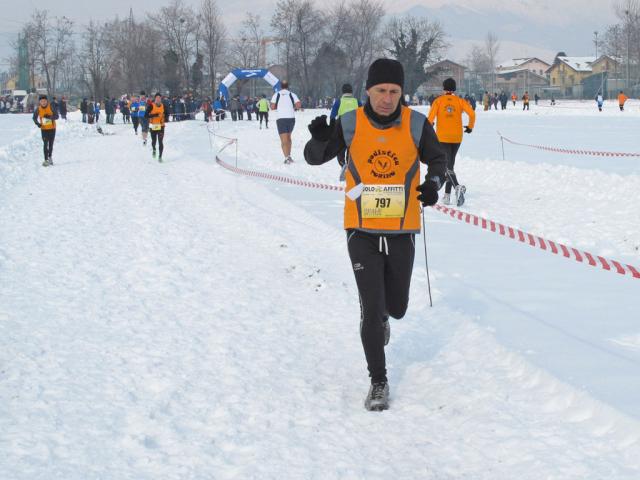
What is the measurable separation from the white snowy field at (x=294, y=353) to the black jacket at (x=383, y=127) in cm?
126

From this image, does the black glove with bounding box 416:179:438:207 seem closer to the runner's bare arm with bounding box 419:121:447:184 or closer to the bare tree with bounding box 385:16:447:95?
the runner's bare arm with bounding box 419:121:447:184

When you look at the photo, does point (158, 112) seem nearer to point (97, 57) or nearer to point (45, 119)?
point (45, 119)

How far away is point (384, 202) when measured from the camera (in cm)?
416

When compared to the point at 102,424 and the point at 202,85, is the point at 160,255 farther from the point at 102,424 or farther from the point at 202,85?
the point at 202,85

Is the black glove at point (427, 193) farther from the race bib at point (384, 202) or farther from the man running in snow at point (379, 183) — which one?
the race bib at point (384, 202)

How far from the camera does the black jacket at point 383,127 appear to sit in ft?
13.6

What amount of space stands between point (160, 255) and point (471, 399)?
464 centimetres

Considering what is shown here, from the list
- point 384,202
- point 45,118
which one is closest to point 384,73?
point 384,202

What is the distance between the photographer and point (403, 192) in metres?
4.18

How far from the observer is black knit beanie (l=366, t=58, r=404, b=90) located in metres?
4.16

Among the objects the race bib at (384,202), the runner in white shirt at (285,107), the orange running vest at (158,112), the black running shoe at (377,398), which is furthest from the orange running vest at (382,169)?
the orange running vest at (158,112)

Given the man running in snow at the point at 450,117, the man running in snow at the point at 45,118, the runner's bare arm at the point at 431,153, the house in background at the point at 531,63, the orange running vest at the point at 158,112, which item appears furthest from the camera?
the house in background at the point at 531,63

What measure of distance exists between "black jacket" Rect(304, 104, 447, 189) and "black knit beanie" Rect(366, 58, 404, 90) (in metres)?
0.15

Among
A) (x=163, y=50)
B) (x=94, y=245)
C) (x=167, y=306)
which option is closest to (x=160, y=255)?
(x=94, y=245)
